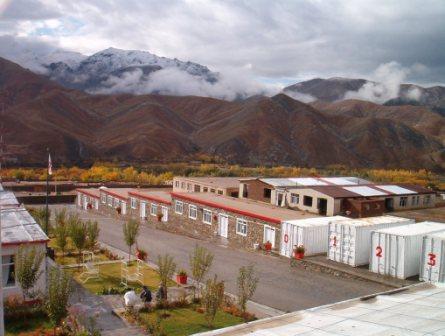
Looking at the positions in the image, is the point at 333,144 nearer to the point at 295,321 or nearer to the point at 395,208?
the point at 395,208

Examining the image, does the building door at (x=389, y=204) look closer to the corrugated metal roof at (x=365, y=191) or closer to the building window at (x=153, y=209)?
the corrugated metal roof at (x=365, y=191)

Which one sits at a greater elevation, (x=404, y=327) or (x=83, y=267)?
(x=404, y=327)

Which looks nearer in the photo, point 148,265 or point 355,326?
point 355,326

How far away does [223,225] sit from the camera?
25.4 m

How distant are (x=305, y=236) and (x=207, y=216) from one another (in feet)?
25.3

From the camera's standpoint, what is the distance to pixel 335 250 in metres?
19.5

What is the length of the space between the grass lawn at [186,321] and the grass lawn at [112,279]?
2.80 metres

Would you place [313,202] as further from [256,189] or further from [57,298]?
[57,298]

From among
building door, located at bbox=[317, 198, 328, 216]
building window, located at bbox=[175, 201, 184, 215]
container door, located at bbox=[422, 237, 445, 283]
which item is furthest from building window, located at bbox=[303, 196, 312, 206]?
container door, located at bbox=[422, 237, 445, 283]

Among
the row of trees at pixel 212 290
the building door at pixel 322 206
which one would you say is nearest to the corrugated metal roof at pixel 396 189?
the building door at pixel 322 206

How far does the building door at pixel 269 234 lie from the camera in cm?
2219

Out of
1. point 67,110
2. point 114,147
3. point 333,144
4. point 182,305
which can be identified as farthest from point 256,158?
point 182,305

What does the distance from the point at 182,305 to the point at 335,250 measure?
25.2 ft

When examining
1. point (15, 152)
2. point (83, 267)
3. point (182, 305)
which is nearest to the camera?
point (182, 305)
